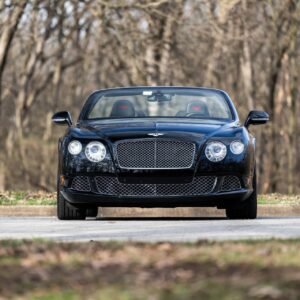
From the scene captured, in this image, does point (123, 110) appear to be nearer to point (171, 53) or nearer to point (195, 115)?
point (195, 115)

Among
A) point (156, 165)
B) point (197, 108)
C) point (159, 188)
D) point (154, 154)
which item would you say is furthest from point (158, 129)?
point (197, 108)

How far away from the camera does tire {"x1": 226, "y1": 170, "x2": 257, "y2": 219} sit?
1519 cm

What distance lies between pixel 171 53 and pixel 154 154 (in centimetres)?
2568

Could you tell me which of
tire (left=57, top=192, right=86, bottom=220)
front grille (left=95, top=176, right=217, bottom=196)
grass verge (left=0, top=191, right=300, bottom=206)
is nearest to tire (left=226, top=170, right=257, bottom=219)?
front grille (left=95, top=176, right=217, bottom=196)

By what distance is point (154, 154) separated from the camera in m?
14.5

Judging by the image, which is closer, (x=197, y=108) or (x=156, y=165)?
(x=156, y=165)

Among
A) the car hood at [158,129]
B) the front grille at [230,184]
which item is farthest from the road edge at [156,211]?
the front grille at [230,184]

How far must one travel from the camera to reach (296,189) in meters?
40.9

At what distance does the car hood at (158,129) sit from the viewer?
14.5 m

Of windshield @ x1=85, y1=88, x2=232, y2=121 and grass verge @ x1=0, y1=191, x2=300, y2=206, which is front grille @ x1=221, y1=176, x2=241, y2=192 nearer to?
windshield @ x1=85, y1=88, x2=232, y2=121

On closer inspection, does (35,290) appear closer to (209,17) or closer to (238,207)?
(238,207)

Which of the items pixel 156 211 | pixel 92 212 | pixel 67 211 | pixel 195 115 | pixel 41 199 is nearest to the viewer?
pixel 67 211

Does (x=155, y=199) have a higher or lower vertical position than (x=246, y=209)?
higher

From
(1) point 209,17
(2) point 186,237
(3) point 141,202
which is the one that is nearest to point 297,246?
(2) point 186,237
